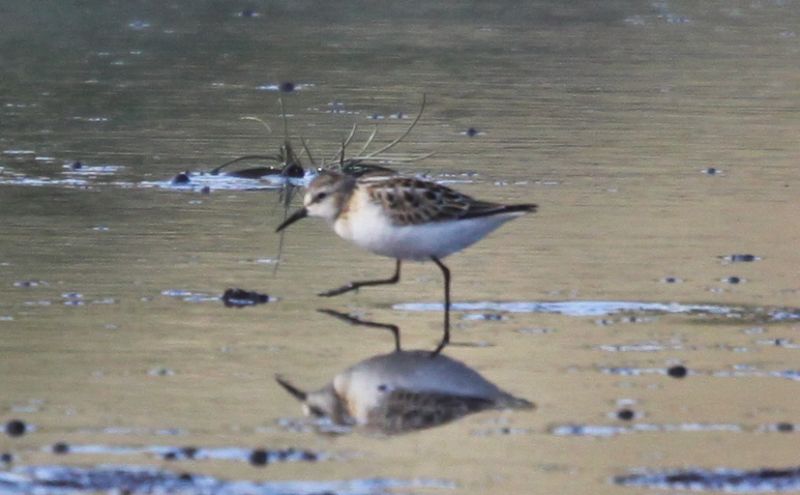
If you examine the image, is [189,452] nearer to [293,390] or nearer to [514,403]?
[293,390]

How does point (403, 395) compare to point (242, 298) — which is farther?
point (242, 298)

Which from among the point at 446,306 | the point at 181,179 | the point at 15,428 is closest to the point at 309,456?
the point at 15,428

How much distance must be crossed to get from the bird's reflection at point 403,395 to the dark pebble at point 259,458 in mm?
548

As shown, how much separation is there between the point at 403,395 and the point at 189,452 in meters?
1.09

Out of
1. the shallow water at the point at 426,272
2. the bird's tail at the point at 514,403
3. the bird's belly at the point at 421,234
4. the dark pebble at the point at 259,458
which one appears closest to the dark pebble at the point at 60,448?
the shallow water at the point at 426,272

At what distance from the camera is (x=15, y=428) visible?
6.67 metres

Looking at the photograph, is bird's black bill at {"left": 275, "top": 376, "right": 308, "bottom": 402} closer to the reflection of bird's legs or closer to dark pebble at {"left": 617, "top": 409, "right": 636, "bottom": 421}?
the reflection of bird's legs

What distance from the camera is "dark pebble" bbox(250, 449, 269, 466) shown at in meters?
6.33

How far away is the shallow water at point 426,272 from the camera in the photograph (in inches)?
261

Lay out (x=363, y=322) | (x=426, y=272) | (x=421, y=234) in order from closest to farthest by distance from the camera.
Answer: (x=363, y=322), (x=421, y=234), (x=426, y=272)

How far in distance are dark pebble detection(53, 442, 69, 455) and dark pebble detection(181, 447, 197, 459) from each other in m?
0.37

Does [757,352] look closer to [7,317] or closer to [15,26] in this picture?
[7,317]

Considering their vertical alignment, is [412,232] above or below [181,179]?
above

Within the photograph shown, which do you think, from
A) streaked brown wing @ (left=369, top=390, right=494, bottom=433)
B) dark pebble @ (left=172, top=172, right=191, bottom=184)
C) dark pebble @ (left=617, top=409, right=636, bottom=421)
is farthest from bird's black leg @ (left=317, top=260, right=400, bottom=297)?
dark pebble @ (left=172, top=172, right=191, bottom=184)
